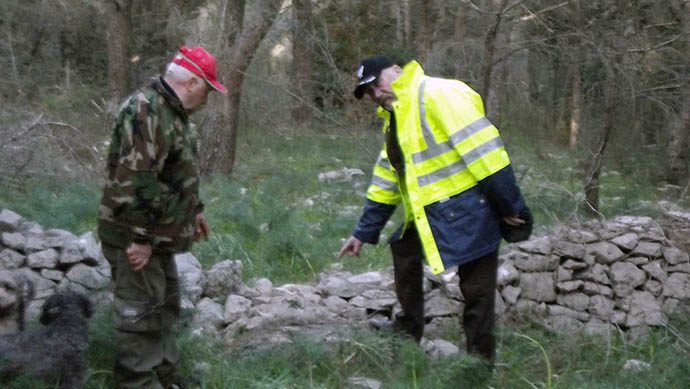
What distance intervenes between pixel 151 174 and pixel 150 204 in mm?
147

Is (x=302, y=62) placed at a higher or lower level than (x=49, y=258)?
higher

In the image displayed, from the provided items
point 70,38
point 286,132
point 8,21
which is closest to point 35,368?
point 286,132

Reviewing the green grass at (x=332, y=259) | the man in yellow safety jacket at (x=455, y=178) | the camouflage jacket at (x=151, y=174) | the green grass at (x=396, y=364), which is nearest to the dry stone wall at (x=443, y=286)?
the green grass at (x=332, y=259)

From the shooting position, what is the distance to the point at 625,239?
6.75 metres

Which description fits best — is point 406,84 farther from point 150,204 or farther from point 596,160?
point 596,160

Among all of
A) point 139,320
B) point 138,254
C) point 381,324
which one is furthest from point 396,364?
point 138,254

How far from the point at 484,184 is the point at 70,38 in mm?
20473

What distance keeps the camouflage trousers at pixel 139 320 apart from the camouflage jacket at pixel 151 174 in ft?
0.43

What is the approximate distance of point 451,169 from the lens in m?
4.38

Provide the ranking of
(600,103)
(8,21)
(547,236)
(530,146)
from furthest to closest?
(8,21), (530,146), (600,103), (547,236)

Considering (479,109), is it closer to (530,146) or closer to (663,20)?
(663,20)

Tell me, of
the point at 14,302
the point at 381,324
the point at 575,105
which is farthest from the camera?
the point at 575,105

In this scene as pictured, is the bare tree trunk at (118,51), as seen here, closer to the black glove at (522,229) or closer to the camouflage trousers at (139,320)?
the camouflage trousers at (139,320)

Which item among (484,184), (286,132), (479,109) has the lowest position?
(286,132)
